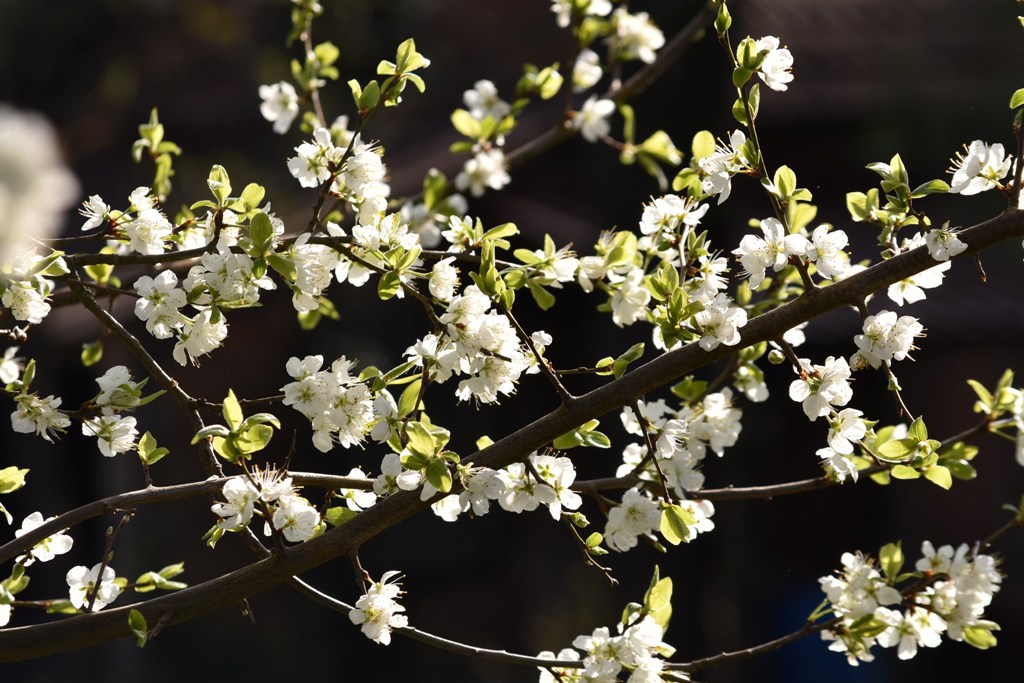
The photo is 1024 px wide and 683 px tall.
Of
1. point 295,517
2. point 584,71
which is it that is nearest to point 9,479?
point 295,517

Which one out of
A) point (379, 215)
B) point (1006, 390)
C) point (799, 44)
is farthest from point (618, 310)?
point (799, 44)

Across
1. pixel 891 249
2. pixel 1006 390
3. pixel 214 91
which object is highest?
pixel 214 91

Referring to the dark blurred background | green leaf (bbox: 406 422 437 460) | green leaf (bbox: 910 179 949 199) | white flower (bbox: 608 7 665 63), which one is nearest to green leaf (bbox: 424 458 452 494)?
green leaf (bbox: 406 422 437 460)

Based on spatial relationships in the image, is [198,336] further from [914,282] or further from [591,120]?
[591,120]

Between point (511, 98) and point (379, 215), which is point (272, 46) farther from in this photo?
point (379, 215)

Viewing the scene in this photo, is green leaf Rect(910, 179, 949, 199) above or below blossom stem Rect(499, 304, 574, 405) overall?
above

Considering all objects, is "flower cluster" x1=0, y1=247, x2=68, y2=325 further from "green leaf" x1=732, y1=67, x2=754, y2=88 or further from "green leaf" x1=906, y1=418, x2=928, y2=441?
"green leaf" x1=906, y1=418, x2=928, y2=441
